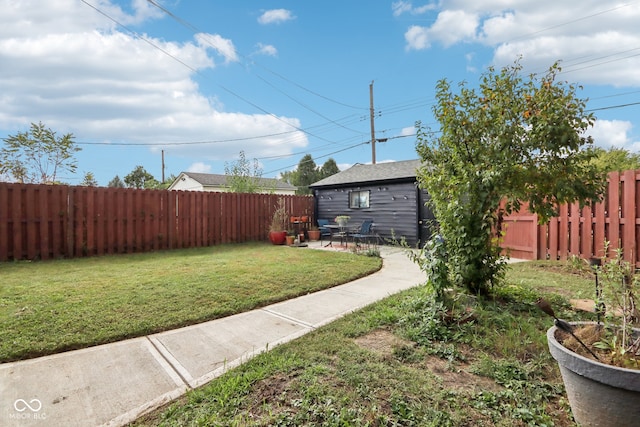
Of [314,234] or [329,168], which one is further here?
[329,168]

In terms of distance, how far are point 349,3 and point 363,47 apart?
2.40 m

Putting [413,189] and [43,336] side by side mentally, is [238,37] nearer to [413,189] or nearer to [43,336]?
[413,189]

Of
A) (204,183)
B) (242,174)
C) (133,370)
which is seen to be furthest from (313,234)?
→ (204,183)

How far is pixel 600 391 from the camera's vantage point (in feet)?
4.78

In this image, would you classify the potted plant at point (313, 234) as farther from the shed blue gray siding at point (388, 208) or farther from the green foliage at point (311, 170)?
the green foliage at point (311, 170)

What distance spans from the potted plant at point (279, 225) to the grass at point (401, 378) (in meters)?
7.49

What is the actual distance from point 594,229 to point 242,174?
49.7ft

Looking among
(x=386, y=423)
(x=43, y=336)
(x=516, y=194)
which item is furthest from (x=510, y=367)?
(x=43, y=336)

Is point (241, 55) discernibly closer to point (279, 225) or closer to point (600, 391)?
point (279, 225)

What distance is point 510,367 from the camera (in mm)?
2176

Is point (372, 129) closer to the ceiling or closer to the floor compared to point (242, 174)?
closer to the ceiling

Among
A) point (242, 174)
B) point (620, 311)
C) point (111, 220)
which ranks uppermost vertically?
point (242, 174)

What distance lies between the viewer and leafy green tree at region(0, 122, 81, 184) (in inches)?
365

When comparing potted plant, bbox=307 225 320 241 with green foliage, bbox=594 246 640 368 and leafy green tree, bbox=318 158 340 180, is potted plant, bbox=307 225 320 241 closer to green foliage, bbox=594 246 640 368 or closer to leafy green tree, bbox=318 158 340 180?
green foliage, bbox=594 246 640 368
